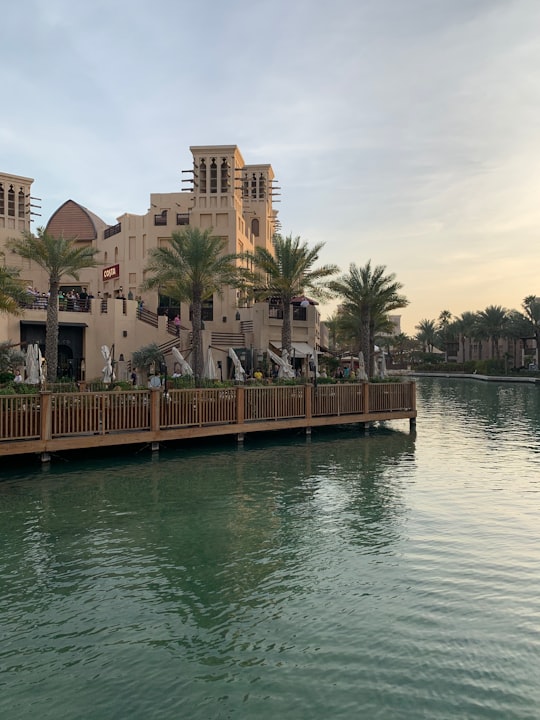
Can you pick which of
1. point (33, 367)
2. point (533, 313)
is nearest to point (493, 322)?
point (533, 313)

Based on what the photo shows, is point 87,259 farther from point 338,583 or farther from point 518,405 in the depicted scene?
point 518,405

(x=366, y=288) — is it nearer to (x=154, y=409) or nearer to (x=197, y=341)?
(x=197, y=341)

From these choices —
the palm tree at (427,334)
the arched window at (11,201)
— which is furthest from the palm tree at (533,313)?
the arched window at (11,201)

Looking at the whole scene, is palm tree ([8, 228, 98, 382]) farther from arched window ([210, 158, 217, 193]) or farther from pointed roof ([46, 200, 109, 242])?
pointed roof ([46, 200, 109, 242])

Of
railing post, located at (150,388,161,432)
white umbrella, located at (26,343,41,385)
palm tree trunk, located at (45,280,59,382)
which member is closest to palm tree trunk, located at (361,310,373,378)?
palm tree trunk, located at (45,280,59,382)

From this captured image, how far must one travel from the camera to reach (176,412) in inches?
755

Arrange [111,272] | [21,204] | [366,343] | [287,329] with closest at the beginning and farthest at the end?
1. [287,329]
2. [366,343]
3. [111,272]
4. [21,204]

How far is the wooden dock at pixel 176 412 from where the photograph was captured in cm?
1608

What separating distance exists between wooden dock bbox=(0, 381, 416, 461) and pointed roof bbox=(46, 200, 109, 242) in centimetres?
3609

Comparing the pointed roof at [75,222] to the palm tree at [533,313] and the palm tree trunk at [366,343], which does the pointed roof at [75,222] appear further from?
the palm tree at [533,313]

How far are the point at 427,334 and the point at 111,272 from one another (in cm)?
8523

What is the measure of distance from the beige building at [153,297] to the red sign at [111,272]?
0.24 ft

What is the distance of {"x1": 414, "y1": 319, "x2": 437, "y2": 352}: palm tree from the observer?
115 m

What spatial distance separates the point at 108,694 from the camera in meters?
5.35
